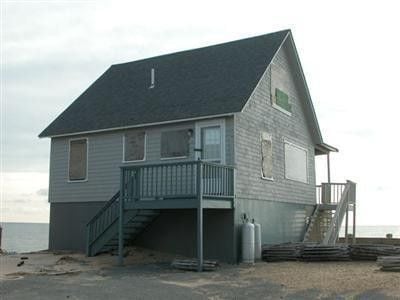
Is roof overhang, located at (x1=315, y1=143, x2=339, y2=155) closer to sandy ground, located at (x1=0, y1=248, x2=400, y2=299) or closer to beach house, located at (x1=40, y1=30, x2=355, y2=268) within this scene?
beach house, located at (x1=40, y1=30, x2=355, y2=268)

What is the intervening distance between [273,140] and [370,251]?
5.64 metres

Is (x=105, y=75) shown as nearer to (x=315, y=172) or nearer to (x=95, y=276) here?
(x=315, y=172)

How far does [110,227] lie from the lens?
1889cm

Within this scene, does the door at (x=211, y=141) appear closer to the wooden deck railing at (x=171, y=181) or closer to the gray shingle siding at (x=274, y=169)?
the gray shingle siding at (x=274, y=169)

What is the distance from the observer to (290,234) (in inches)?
890

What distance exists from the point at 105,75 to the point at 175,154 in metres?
8.22

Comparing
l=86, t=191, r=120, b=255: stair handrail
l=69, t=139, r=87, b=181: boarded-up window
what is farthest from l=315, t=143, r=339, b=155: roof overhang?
l=86, t=191, r=120, b=255: stair handrail

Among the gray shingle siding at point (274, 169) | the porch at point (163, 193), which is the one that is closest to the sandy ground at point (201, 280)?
the porch at point (163, 193)

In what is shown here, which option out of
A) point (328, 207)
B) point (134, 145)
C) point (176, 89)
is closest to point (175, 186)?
point (134, 145)

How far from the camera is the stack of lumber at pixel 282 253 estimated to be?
60.5ft

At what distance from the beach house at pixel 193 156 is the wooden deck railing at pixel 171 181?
0.12 feet

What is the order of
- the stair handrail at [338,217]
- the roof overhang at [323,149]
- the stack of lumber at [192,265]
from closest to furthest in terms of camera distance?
the stack of lumber at [192,265]
the stair handrail at [338,217]
the roof overhang at [323,149]

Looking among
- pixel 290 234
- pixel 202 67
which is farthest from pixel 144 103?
pixel 290 234

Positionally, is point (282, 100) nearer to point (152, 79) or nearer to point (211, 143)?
point (211, 143)
